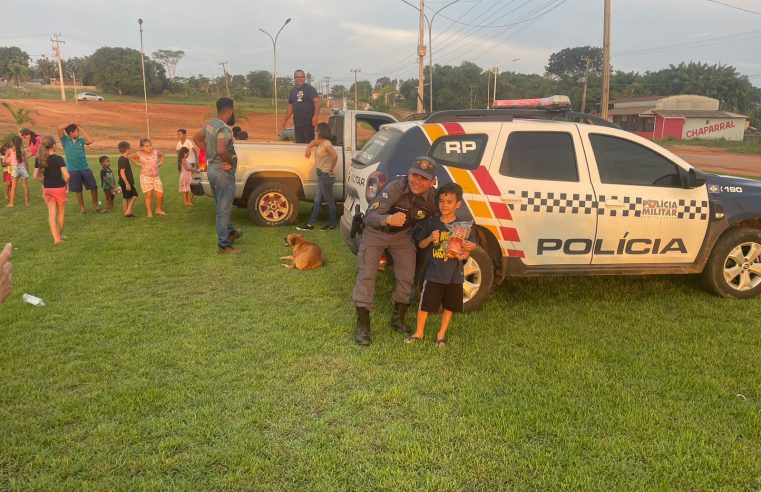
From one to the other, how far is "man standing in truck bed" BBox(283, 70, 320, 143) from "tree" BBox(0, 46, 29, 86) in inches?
3710

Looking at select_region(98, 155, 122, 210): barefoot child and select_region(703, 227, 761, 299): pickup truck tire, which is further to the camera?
select_region(98, 155, 122, 210): barefoot child

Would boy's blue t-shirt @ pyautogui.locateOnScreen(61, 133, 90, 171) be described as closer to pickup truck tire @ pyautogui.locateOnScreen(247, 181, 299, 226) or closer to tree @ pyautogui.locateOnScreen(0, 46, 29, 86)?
pickup truck tire @ pyautogui.locateOnScreen(247, 181, 299, 226)

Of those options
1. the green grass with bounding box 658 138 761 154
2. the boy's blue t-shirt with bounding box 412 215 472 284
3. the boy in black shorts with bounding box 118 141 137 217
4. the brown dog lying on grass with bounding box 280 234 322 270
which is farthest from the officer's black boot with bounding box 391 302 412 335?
the green grass with bounding box 658 138 761 154

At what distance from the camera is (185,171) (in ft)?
34.4

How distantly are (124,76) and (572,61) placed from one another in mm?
79427

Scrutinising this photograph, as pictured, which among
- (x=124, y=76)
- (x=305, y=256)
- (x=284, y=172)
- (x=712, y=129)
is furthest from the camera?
(x=124, y=76)

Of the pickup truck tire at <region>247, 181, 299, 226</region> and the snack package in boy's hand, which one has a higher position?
the snack package in boy's hand

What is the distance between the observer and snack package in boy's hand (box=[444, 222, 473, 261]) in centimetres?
398

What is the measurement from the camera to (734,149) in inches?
1481

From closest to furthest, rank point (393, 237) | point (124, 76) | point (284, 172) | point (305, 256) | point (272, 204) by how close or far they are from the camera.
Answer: point (393, 237)
point (305, 256)
point (284, 172)
point (272, 204)
point (124, 76)

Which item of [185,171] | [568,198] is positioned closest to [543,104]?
[568,198]

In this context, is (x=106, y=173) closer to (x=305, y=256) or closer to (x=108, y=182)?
(x=108, y=182)

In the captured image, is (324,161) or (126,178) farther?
(126,178)

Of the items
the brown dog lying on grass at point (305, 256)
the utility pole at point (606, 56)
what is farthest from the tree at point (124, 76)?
the brown dog lying on grass at point (305, 256)
